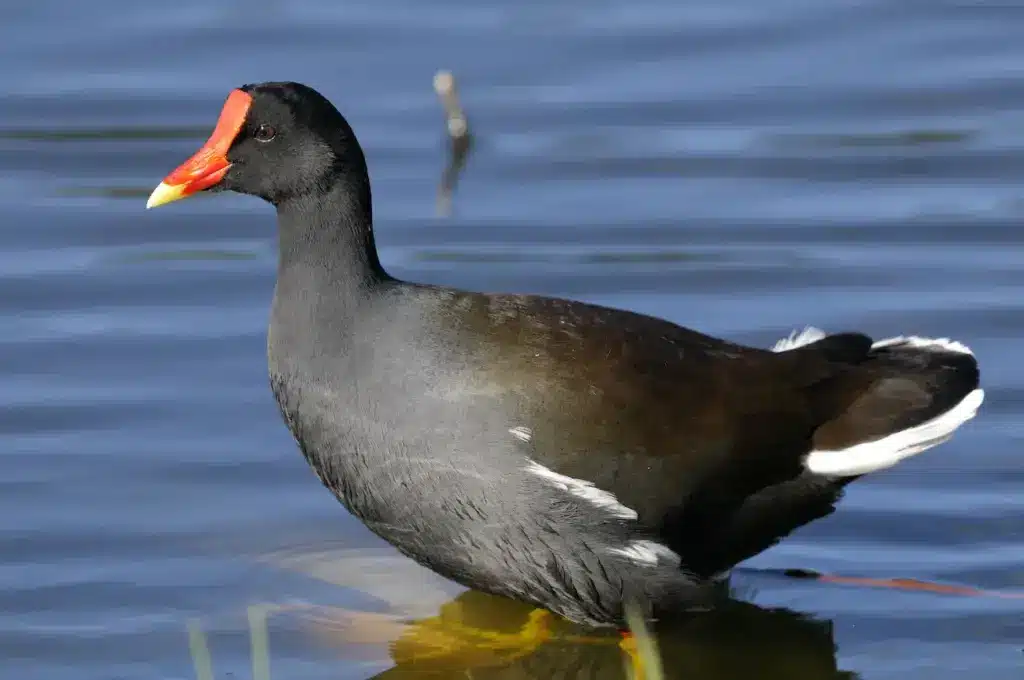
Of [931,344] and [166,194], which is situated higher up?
[166,194]

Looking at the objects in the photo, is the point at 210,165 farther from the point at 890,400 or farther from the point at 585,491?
the point at 890,400

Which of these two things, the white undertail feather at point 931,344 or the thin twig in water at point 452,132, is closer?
the white undertail feather at point 931,344

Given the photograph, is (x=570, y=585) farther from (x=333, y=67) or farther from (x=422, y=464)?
(x=333, y=67)

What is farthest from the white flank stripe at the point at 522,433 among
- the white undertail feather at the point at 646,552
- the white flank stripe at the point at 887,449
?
the white flank stripe at the point at 887,449

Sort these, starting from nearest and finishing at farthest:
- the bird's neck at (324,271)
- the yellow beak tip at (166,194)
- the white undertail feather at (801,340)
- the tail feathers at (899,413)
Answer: the bird's neck at (324,271), the tail feathers at (899,413), the yellow beak tip at (166,194), the white undertail feather at (801,340)

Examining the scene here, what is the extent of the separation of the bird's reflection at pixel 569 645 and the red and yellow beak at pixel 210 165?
1305 millimetres

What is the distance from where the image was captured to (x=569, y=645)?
6.38 metres

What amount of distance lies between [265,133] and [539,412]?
3.66 ft

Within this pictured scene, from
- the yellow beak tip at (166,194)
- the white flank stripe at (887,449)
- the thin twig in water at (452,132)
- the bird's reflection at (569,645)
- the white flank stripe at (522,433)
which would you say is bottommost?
the bird's reflection at (569,645)

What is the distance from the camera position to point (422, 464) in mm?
5715

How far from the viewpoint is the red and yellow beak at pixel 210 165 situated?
6066mm

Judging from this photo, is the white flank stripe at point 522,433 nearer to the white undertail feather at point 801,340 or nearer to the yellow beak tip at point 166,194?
the white undertail feather at point 801,340

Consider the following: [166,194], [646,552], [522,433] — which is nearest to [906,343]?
[646,552]

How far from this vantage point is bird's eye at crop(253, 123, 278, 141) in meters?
6.04
